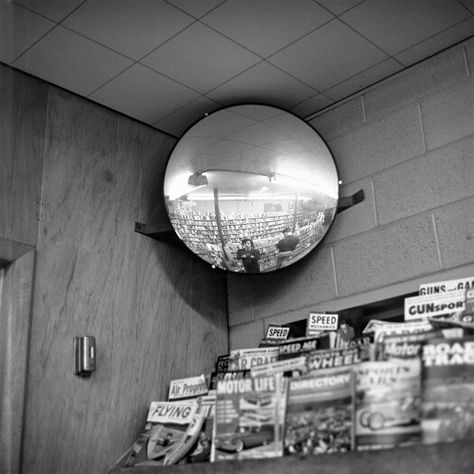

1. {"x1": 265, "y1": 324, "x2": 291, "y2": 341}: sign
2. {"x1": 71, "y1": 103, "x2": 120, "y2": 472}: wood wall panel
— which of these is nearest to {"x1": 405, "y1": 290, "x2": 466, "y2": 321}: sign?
{"x1": 265, "y1": 324, "x2": 291, "y2": 341}: sign

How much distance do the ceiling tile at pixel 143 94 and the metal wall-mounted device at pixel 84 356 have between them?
98 cm

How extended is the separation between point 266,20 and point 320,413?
4.74 ft

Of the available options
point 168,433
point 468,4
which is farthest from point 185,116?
point 168,433

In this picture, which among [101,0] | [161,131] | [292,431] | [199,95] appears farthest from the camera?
[161,131]

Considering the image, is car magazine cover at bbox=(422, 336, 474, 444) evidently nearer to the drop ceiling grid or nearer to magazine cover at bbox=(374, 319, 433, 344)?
magazine cover at bbox=(374, 319, 433, 344)

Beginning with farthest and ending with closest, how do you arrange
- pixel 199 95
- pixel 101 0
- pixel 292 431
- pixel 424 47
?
pixel 199 95 → pixel 424 47 → pixel 101 0 → pixel 292 431

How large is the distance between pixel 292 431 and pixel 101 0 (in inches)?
60.5

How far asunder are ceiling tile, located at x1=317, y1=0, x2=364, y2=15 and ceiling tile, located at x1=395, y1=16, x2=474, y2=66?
1.25 feet

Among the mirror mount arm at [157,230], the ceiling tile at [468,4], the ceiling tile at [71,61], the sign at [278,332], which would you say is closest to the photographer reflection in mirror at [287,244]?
the sign at [278,332]

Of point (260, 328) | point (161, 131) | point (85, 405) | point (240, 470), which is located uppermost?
point (161, 131)

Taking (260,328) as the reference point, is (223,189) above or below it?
above

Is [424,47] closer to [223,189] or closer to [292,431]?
[223,189]

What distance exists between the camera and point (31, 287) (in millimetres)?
2412

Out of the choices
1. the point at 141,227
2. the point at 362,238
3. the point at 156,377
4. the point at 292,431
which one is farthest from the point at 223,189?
the point at 292,431
